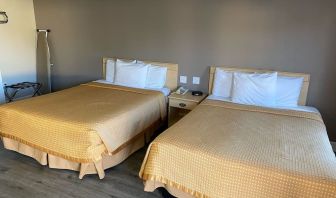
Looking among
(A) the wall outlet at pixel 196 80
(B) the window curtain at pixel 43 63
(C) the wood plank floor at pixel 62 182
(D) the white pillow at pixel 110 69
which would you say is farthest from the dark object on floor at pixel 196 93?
(B) the window curtain at pixel 43 63

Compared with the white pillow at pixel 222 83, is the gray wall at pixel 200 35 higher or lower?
higher

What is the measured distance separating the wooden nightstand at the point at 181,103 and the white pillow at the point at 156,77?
0.33 meters

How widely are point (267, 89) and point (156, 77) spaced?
4.84 feet

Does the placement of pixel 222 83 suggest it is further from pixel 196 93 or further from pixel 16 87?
pixel 16 87

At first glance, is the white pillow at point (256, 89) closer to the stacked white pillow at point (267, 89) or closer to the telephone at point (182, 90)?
the stacked white pillow at point (267, 89)

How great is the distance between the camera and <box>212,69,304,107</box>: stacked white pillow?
2709mm

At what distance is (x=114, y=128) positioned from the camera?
7.41 ft

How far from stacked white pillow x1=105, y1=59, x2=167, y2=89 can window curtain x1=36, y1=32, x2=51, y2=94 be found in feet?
5.23

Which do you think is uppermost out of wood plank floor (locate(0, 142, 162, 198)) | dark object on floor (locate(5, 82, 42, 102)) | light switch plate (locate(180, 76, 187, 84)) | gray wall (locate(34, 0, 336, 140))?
gray wall (locate(34, 0, 336, 140))

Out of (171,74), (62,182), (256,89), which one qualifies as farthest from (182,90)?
(62,182)

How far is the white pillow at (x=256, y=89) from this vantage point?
8.87 feet

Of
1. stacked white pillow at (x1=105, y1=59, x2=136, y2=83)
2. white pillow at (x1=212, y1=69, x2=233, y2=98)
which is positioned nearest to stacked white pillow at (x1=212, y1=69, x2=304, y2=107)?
white pillow at (x1=212, y1=69, x2=233, y2=98)

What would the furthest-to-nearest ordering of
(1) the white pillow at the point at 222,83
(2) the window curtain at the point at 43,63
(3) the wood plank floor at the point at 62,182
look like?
(2) the window curtain at the point at 43,63 < (1) the white pillow at the point at 222,83 < (3) the wood plank floor at the point at 62,182

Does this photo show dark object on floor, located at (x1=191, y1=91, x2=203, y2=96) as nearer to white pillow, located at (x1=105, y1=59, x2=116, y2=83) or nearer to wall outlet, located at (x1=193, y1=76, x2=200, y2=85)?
wall outlet, located at (x1=193, y1=76, x2=200, y2=85)
